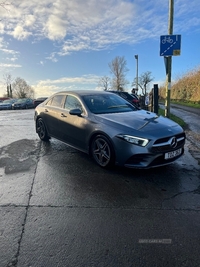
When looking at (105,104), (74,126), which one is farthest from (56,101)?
(105,104)

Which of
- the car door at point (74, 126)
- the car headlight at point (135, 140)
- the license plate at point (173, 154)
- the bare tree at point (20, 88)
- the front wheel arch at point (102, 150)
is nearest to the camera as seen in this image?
the car headlight at point (135, 140)

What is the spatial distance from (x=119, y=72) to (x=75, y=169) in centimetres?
5185

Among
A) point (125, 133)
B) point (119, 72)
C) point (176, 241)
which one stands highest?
point (119, 72)

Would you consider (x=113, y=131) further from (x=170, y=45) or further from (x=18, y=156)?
(x=170, y=45)

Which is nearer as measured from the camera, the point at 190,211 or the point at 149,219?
the point at 149,219

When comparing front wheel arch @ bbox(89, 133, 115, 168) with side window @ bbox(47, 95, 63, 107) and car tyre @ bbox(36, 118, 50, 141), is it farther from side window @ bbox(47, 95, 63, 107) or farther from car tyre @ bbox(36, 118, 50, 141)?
car tyre @ bbox(36, 118, 50, 141)

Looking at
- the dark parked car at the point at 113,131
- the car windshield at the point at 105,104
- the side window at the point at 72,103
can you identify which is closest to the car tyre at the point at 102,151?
the dark parked car at the point at 113,131

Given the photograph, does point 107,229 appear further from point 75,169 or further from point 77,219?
point 75,169

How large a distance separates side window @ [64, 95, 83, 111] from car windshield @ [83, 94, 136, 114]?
195 mm

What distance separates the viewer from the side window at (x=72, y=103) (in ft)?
17.4

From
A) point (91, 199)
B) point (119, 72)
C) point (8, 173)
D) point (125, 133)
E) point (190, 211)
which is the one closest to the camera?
point (190, 211)

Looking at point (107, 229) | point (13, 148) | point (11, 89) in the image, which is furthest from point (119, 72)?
point (107, 229)

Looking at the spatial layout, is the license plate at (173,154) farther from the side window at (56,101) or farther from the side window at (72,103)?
the side window at (56,101)

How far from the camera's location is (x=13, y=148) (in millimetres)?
6191
